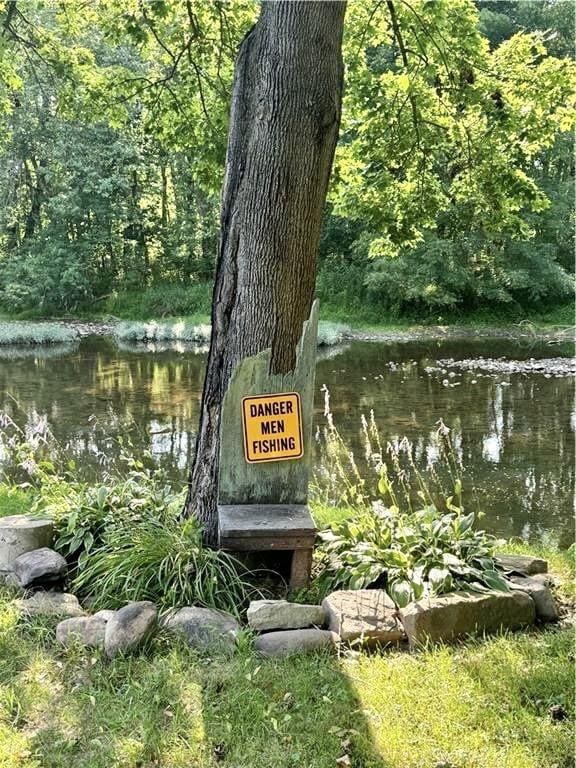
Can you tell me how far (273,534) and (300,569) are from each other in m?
0.26

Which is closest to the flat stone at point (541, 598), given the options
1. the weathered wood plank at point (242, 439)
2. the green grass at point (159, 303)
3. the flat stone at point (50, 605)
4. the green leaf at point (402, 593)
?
the green leaf at point (402, 593)

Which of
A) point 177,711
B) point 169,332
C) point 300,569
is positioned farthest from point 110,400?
point 169,332

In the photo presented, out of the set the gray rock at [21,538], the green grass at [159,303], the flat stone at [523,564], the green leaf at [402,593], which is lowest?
the flat stone at [523,564]

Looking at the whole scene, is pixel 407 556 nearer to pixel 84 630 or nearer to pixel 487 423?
pixel 84 630

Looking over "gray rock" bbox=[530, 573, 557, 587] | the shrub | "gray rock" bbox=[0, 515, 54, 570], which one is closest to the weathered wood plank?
"gray rock" bbox=[0, 515, 54, 570]

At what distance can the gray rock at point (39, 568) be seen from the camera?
3424mm

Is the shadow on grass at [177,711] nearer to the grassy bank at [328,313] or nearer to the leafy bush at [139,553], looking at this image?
the leafy bush at [139,553]

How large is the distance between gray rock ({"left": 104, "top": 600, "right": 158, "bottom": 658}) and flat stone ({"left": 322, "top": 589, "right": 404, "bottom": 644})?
80 centimetres

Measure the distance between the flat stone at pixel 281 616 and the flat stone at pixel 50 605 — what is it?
0.86 meters

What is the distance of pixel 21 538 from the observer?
364cm

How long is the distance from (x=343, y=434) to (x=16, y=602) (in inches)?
237

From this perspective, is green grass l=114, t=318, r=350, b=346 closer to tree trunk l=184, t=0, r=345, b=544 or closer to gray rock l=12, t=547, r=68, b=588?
tree trunk l=184, t=0, r=345, b=544

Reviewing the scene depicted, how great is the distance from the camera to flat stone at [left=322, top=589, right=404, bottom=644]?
2973 mm

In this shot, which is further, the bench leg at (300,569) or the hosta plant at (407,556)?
the bench leg at (300,569)
